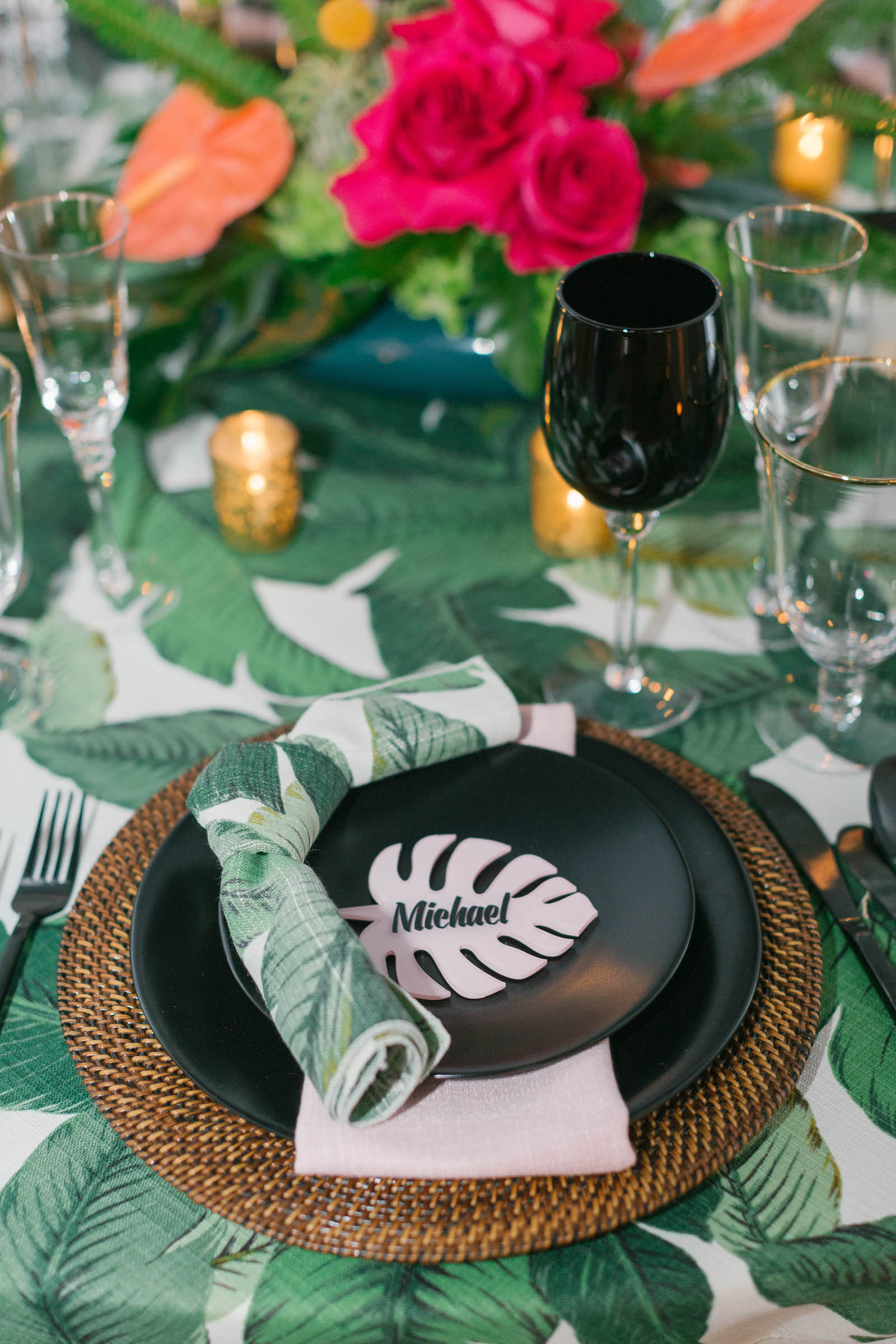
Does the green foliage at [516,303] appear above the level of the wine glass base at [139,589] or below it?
above

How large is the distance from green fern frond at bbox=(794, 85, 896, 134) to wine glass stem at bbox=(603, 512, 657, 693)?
14.8 inches

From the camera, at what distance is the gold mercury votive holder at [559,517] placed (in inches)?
34.5

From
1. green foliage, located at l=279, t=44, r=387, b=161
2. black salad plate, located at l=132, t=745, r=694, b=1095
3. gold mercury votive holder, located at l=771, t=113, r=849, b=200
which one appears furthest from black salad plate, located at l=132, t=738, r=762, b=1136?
gold mercury votive holder, located at l=771, t=113, r=849, b=200

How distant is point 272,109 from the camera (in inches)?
38.5

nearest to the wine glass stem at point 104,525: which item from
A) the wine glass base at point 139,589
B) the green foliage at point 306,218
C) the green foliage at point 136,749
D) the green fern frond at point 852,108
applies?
the wine glass base at point 139,589

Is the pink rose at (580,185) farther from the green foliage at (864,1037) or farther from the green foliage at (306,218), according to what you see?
the green foliage at (864,1037)

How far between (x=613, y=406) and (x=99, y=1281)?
1.52ft

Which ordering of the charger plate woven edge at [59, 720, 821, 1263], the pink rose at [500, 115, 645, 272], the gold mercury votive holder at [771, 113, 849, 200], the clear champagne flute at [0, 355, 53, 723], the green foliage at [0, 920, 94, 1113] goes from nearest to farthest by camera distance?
the charger plate woven edge at [59, 720, 821, 1263] < the green foliage at [0, 920, 94, 1113] < the clear champagne flute at [0, 355, 53, 723] < the pink rose at [500, 115, 645, 272] < the gold mercury votive holder at [771, 113, 849, 200]

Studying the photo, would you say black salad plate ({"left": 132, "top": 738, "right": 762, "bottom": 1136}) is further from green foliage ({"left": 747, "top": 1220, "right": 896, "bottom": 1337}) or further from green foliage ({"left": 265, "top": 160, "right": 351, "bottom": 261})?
green foliage ({"left": 265, "top": 160, "right": 351, "bottom": 261})

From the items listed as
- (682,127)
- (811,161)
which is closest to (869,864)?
(682,127)

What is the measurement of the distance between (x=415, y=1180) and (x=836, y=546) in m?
0.38

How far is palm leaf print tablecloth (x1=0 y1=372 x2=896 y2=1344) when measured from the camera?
47 centimetres

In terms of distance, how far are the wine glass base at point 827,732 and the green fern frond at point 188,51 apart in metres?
0.67

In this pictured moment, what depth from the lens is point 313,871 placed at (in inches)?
20.9
